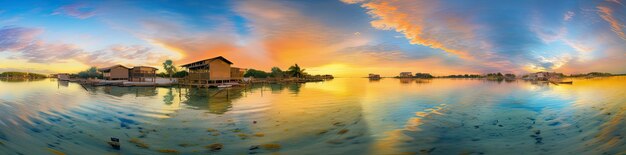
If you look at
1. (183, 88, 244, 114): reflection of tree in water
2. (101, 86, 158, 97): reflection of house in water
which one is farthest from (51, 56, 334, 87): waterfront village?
(183, 88, 244, 114): reflection of tree in water

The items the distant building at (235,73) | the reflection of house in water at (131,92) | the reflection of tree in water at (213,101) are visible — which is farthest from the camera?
the distant building at (235,73)

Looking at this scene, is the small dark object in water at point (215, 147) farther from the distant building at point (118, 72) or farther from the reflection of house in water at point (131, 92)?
the distant building at point (118, 72)

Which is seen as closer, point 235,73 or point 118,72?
point 235,73

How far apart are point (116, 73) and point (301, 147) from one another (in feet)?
185

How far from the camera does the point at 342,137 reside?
9.94 metres

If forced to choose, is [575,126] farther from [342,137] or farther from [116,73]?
[116,73]

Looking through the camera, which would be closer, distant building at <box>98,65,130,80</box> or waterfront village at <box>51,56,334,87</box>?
waterfront village at <box>51,56,334,87</box>

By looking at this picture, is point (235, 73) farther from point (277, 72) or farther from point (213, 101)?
point (277, 72)

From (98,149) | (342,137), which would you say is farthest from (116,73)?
(342,137)

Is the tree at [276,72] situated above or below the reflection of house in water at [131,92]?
above

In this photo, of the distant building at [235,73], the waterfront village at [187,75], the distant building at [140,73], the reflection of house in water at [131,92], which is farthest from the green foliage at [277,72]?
the reflection of house in water at [131,92]

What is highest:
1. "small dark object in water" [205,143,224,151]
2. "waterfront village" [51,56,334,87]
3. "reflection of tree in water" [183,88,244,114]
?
"waterfront village" [51,56,334,87]

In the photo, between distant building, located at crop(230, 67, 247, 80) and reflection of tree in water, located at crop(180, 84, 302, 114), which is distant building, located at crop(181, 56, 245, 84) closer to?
distant building, located at crop(230, 67, 247, 80)

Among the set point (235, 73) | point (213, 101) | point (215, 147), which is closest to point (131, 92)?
point (235, 73)
